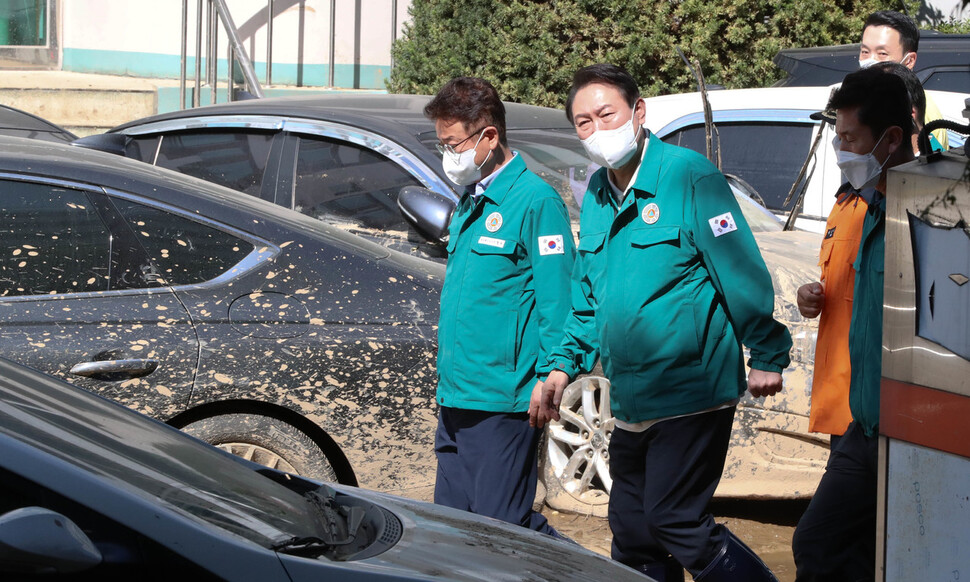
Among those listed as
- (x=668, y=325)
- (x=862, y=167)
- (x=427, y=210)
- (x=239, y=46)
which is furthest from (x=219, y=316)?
(x=239, y=46)

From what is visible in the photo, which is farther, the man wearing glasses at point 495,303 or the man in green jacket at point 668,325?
the man wearing glasses at point 495,303

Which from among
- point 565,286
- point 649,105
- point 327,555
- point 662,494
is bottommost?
point 662,494

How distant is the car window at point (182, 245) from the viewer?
396cm

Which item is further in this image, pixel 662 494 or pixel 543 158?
pixel 543 158

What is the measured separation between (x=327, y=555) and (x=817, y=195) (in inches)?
177

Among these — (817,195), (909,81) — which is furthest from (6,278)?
(817,195)

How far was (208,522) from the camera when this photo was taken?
2039mm

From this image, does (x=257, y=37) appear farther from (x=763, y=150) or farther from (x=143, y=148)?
(x=763, y=150)

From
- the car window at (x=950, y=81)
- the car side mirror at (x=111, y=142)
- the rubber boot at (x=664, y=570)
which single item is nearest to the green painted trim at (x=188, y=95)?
the car side mirror at (x=111, y=142)

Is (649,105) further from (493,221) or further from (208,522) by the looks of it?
(208,522)

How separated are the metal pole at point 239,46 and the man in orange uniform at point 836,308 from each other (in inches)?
334

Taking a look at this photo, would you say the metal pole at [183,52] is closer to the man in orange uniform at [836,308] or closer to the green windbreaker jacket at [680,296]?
the green windbreaker jacket at [680,296]

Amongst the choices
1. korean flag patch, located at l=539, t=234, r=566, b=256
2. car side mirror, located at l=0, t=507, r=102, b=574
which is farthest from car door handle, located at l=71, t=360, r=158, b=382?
car side mirror, located at l=0, t=507, r=102, b=574

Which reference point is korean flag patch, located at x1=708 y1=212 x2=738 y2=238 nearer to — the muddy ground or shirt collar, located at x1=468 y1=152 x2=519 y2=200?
shirt collar, located at x1=468 y1=152 x2=519 y2=200
